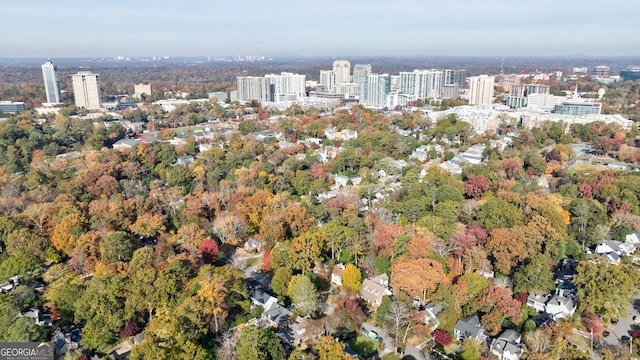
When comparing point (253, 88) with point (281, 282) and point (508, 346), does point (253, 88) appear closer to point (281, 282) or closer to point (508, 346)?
point (281, 282)

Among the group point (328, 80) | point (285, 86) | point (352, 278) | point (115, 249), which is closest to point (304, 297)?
point (352, 278)

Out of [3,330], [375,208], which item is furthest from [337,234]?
[3,330]

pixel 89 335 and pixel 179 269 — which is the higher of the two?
pixel 179 269

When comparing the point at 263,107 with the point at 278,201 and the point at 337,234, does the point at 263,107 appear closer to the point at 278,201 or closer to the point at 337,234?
the point at 278,201

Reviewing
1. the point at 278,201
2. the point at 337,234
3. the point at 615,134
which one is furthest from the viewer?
the point at 615,134

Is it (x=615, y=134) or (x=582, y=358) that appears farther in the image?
(x=615, y=134)

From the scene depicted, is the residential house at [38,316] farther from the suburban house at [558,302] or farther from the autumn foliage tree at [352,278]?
the suburban house at [558,302]
